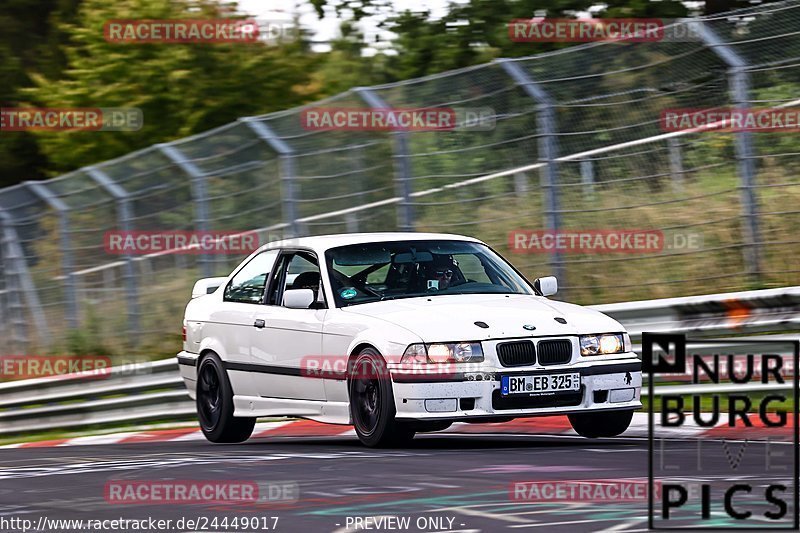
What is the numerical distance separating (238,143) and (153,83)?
15.4 metres

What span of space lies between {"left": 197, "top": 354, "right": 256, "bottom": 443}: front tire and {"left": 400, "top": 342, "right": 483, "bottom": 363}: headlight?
2.69 m

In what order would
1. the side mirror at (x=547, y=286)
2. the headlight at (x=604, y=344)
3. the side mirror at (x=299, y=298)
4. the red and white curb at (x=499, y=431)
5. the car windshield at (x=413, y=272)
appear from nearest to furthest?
the headlight at (x=604, y=344) < the red and white curb at (x=499, y=431) < the side mirror at (x=299, y=298) < the car windshield at (x=413, y=272) < the side mirror at (x=547, y=286)

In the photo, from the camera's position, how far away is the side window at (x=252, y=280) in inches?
463

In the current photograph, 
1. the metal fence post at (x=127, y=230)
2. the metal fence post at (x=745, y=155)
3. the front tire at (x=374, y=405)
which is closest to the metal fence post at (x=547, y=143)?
the metal fence post at (x=745, y=155)

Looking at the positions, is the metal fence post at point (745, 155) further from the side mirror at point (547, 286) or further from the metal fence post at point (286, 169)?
the metal fence post at point (286, 169)

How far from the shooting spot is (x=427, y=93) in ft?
46.3

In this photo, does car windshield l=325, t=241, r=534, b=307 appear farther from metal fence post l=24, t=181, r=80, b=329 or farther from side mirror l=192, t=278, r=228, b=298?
metal fence post l=24, t=181, r=80, b=329

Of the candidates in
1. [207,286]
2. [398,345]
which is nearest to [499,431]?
[398,345]

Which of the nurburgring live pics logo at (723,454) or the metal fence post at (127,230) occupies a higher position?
the metal fence post at (127,230)

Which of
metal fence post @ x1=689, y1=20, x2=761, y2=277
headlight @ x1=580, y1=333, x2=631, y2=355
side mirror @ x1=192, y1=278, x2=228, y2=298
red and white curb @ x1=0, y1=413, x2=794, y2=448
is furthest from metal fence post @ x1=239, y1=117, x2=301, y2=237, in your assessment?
headlight @ x1=580, y1=333, x2=631, y2=355

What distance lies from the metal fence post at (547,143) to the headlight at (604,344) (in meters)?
3.40

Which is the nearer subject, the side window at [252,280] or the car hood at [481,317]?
the car hood at [481,317]

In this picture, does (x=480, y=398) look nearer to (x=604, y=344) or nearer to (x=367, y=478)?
(x=604, y=344)

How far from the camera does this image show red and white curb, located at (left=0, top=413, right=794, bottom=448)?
1001 centimetres
